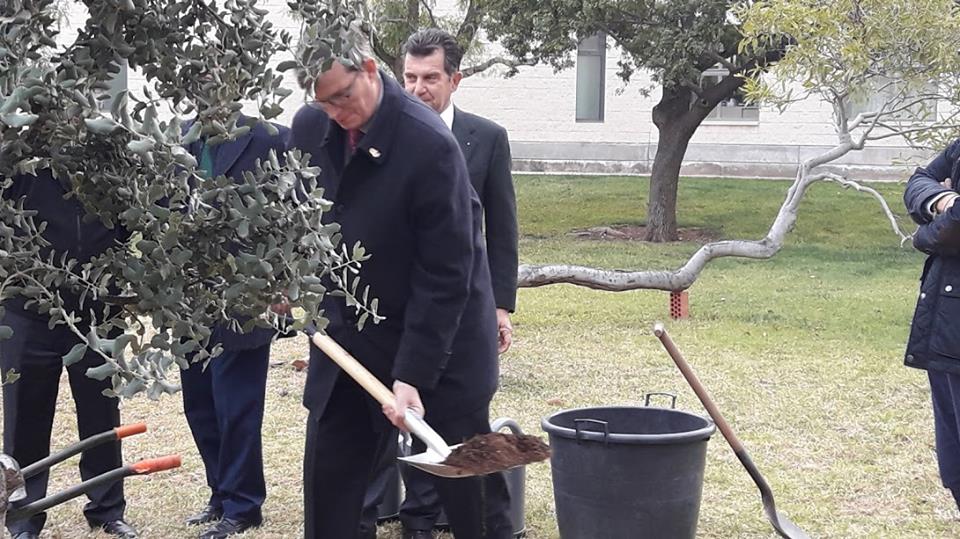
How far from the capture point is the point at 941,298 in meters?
4.61

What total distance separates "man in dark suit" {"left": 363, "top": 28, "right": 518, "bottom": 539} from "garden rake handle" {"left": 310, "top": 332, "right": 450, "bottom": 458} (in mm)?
1292

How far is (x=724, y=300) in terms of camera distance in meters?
12.1

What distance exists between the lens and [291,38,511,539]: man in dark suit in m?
3.40

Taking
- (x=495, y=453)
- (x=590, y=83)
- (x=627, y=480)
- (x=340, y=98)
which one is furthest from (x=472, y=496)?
(x=590, y=83)

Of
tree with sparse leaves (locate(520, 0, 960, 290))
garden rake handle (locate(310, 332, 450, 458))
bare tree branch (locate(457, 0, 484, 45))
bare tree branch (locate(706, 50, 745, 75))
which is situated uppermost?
bare tree branch (locate(457, 0, 484, 45))

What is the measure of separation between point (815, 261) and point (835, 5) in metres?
8.48

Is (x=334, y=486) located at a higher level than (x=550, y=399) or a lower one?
higher

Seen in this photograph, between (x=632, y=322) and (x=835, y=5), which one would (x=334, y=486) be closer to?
(x=835, y=5)

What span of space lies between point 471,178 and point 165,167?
285cm

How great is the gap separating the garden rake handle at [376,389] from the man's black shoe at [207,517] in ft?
6.06

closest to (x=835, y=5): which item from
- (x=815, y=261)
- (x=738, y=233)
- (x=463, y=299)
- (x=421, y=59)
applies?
(x=421, y=59)

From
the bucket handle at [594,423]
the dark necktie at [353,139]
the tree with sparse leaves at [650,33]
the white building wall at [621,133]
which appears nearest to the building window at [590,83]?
the white building wall at [621,133]

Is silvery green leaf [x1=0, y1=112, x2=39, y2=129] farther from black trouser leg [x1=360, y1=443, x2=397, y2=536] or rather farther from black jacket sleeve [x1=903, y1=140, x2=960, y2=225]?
black jacket sleeve [x1=903, y1=140, x2=960, y2=225]

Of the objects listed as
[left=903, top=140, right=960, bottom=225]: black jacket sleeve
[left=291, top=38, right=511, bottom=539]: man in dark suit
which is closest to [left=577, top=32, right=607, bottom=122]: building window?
[left=903, top=140, right=960, bottom=225]: black jacket sleeve
